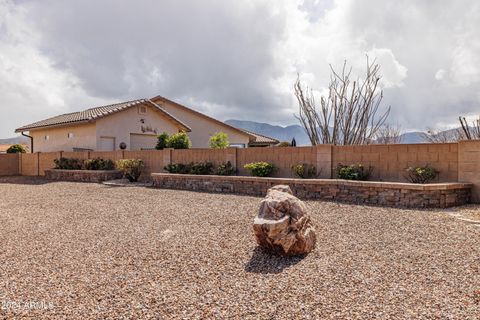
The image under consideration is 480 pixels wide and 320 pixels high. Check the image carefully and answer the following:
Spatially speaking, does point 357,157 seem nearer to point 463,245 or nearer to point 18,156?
point 463,245

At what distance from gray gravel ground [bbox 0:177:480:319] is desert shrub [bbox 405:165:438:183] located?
5.98 ft

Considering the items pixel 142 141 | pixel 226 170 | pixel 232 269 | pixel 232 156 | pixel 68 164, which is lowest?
pixel 232 269

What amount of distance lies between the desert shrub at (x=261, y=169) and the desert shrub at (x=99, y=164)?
938cm

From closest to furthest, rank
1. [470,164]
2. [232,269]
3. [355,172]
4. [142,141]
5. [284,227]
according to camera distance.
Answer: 1. [232,269]
2. [284,227]
3. [470,164]
4. [355,172]
5. [142,141]

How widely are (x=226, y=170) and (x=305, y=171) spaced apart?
136 inches

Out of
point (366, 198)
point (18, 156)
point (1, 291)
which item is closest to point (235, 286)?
point (1, 291)

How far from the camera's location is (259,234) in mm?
5137

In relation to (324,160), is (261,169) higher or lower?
lower

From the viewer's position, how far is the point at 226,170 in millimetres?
13852

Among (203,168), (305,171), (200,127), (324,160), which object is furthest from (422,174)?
(200,127)

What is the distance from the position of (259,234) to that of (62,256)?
305cm

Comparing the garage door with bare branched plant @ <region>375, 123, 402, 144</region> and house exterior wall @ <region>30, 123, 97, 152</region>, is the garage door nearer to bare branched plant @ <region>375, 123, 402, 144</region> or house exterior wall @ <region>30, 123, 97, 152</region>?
house exterior wall @ <region>30, 123, 97, 152</region>

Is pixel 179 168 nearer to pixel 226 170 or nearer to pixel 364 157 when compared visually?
pixel 226 170

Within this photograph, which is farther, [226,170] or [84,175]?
[84,175]
